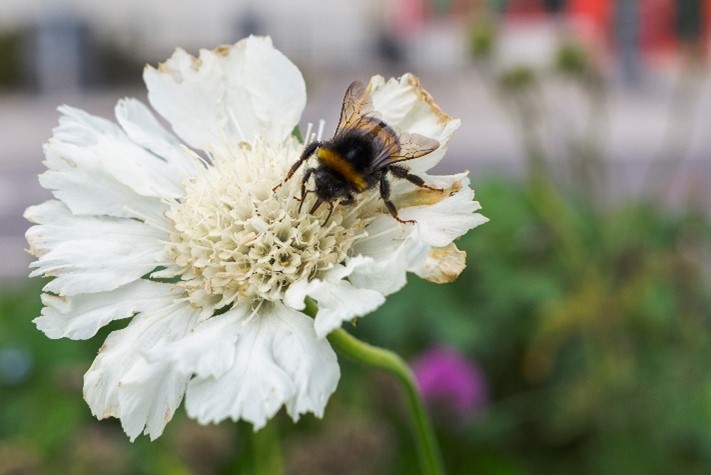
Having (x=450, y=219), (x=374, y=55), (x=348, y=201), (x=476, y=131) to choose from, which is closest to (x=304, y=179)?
(x=348, y=201)

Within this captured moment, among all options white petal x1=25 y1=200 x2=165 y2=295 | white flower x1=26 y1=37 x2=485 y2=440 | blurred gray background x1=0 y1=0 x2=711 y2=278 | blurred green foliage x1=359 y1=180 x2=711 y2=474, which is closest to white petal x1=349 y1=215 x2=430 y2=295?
white flower x1=26 y1=37 x2=485 y2=440

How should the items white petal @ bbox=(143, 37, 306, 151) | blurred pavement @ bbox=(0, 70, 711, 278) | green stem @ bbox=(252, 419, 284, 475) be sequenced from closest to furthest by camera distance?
white petal @ bbox=(143, 37, 306, 151) < green stem @ bbox=(252, 419, 284, 475) < blurred pavement @ bbox=(0, 70, 711, 278)

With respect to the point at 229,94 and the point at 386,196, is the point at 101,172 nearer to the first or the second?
the point at 229,94

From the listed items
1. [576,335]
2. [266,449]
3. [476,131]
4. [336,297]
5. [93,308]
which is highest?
[336,297]

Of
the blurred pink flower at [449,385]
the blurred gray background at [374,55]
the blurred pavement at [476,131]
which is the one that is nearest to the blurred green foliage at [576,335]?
the blurred pink flower at [449,385]

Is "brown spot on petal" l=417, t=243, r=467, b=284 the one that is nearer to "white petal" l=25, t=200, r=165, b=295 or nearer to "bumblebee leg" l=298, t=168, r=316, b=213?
"bumblebee leg" l=298, t=168, r=316, b=213

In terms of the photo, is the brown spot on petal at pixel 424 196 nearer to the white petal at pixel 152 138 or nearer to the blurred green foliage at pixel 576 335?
the white petal at pixel 152 138

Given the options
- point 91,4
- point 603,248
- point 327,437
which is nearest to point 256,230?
point 327,437
